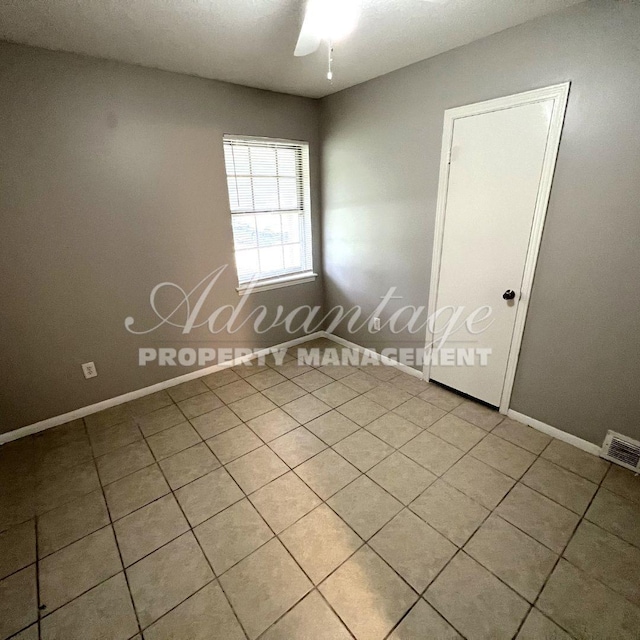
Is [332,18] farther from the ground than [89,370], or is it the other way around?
[332,18]

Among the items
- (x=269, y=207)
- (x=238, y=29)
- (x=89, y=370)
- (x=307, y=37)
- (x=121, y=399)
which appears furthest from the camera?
(x=269, y=207)

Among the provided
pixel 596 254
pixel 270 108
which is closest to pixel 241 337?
pixel 270 108

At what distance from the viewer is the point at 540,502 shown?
172cm

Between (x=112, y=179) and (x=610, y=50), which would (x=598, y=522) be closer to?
(x=610, y=50)

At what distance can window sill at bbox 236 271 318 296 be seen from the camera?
123 inches

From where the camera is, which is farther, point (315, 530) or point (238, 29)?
point (238, 29)

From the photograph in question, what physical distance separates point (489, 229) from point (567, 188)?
457 millimetres

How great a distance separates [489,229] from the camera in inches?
86.5

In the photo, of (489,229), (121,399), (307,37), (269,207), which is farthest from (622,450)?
(121,399)

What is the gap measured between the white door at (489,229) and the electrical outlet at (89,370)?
2670 millimetres

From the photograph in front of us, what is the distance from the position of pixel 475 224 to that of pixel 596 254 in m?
0.70

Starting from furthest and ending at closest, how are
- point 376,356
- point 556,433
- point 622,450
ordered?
point 376,356, point 556,433, point 622,450

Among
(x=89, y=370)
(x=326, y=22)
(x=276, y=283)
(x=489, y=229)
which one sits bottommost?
(x=89, y=370)

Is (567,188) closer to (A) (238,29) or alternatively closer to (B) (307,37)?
(B) (307,37)
